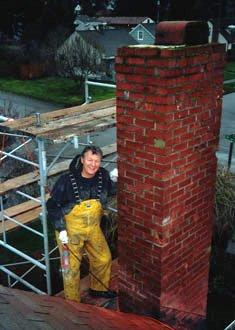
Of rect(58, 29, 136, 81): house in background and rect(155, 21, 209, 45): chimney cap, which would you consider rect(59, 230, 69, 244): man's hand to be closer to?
rect(155, 21, 209, 45): chimney cap

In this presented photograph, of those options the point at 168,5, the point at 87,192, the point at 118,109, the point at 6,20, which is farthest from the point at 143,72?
the point at 168,5

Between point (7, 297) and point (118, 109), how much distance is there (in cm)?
172

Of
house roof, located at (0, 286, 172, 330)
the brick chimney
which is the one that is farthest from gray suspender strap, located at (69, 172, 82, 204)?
house roof, located at (0, 286, 172, 330)

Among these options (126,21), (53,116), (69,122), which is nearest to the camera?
(69,122)

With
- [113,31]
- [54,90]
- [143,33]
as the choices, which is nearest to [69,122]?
[54,90]

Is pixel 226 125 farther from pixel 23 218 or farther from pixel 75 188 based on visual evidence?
pixel 75 188

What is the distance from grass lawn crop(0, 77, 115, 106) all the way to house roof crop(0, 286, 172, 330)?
892 inches

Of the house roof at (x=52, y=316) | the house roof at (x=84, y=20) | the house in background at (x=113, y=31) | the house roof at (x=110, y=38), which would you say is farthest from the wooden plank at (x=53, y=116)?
the house roof at (x=84, y=20)

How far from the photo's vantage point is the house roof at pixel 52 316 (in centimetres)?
261

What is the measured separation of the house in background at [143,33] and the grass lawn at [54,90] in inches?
611

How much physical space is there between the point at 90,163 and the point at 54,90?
26409 mm

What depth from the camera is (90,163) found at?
4379 mm

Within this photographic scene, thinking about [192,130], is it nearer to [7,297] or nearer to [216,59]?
[216,59]

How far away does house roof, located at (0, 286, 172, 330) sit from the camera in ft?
8.55
